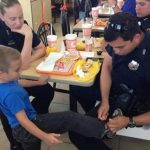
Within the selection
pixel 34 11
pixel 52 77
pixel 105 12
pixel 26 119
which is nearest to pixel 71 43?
pixel 52 77

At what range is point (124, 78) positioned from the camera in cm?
168

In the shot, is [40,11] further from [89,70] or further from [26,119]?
[26,119]

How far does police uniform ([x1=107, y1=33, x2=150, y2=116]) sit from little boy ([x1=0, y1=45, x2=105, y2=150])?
9.7 inches

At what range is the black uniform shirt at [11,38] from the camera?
1985mm

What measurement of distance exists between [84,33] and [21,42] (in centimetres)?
60

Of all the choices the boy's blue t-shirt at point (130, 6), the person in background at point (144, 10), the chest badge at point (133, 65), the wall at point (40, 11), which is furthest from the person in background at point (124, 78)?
the wall at point (40, 11)

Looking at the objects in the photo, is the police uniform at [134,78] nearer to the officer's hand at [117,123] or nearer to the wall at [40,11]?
the officer's hand at [117,123]

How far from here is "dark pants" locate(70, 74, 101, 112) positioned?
6.72 ft

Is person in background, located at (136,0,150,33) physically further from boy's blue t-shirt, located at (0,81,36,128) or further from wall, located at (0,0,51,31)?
wall, located at (0,0,51,31)

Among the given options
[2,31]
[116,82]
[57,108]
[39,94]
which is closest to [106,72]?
[116,82]

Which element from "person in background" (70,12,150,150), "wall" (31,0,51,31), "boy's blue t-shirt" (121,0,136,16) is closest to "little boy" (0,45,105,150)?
"person in background" (70,12,150,150)

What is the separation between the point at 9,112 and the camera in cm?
148

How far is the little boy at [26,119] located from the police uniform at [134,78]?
0.25 meters

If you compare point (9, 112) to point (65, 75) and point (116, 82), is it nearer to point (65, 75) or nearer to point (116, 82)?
point (65, 75)
